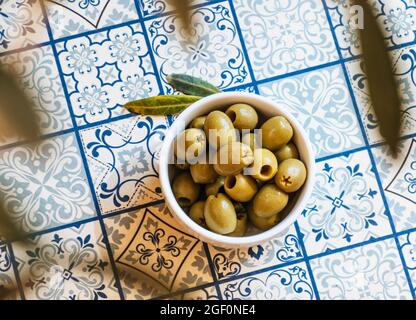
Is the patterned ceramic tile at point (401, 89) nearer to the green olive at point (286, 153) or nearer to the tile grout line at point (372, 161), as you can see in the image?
the tile grout line at point (372, 161)

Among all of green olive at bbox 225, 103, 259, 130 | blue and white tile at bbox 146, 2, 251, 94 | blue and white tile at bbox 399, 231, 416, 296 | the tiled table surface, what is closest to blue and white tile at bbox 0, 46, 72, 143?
the tiled table surface

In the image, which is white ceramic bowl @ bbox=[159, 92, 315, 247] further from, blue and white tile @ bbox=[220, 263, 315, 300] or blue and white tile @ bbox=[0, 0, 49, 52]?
blue and white tile @ bbox=[0, 0, 49, 52]

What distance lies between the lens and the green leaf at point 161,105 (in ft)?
2.72

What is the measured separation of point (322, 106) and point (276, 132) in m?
0.17

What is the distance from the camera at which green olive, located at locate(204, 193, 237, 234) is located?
0.70 meters

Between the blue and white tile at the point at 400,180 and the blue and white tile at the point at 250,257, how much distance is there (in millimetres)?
168

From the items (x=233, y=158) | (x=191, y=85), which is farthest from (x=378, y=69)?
(x=191, y=85)

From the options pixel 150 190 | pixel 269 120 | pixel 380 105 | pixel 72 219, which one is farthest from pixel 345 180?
pixel 380 105

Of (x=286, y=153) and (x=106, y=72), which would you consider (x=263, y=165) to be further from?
(x=106, y=72)

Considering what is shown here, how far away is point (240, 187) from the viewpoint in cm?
71

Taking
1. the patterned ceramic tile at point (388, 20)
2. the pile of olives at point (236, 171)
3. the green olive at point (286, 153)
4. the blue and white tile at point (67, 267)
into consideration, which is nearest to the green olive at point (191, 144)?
the pile of olives at point (236, 171)

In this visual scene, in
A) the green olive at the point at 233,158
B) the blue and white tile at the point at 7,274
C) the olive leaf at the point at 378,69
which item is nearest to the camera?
the olive leaf at the point at 378,69
